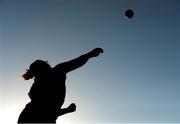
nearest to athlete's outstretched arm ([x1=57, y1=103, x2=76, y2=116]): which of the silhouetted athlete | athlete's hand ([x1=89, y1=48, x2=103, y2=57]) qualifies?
the silhouetted athlete

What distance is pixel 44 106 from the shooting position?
8844mm

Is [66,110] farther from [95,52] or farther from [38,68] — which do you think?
[95,52]

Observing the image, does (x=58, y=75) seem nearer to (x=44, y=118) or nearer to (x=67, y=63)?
(x=67, y=63)

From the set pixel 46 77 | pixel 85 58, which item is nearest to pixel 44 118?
pixel 46 77

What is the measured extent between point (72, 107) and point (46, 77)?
89 centimetres

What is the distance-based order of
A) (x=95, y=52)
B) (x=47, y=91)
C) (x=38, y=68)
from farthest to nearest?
1. (x=95, y=52)
2. (x=38, y=68)
3. (x=47, y=91)

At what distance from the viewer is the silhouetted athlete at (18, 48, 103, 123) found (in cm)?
875

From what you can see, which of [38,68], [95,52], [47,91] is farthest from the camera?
[95,52]

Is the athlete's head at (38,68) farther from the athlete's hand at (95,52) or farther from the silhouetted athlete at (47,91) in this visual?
the athlete's hand at (95,52)

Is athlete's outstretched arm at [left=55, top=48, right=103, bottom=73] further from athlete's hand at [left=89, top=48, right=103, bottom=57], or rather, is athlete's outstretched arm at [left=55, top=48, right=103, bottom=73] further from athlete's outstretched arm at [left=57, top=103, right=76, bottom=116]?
athlete's outstretched arm at [left=57, top=103, right=76, bottom=116]

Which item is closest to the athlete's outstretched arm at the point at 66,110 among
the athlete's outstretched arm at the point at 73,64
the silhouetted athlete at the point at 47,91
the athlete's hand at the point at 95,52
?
the silhouetted athlete at the point at 47,91

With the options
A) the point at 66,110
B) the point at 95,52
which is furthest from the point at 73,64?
the point at 66,110

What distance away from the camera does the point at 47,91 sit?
8.98 meters

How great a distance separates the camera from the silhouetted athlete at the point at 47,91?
8.75m
